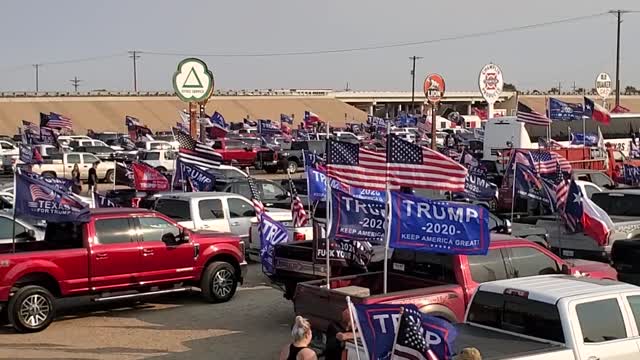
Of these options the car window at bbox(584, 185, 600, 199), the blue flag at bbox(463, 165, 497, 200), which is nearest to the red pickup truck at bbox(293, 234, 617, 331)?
the blue flag at bbox(463, 165, 497, 200)

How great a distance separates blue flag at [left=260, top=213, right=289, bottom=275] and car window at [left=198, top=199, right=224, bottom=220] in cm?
416

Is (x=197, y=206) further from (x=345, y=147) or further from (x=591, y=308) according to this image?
(x=591, y=308)

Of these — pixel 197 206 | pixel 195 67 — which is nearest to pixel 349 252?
pixel 197 206

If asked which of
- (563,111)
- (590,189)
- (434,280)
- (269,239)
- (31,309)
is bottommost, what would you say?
(31,309)

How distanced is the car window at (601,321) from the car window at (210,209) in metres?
10.8

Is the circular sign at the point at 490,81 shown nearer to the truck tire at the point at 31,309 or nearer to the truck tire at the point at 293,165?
the truck tire at the point at 293,165

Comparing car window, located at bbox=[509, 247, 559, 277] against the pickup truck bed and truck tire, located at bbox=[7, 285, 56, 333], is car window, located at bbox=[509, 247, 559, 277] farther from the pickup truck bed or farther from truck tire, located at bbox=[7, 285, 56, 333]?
truck tire, located at bbox=[7, 285, 56, 333]

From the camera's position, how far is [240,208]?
58.5 ft

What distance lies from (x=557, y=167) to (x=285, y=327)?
10.8 m

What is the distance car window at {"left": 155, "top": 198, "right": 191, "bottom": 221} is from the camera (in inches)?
662

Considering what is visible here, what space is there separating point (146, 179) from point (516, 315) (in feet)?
50.2

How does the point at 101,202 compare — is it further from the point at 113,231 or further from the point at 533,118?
the point at 533,118

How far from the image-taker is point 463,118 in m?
83.8

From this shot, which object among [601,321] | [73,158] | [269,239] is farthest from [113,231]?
[73,158]
